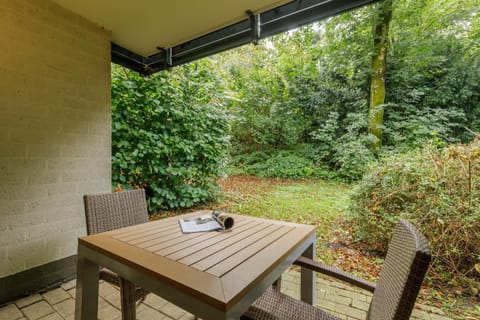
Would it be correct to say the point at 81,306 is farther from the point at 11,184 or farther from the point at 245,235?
the point at 11,184

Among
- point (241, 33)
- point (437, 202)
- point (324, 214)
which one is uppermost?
point (241, 33)

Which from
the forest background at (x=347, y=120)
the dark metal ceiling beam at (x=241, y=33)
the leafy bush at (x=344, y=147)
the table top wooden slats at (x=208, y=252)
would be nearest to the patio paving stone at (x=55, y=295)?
the table top wooden slats at (x=208, y=252)

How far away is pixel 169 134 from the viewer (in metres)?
3.72

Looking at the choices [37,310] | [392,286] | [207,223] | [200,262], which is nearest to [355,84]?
[207,223]

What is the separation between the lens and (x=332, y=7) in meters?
2.00

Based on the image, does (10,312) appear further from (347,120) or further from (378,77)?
Result: (378,77)

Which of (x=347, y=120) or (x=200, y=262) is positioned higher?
(x=347, y=120)

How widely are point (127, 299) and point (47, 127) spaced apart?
5.71 ft

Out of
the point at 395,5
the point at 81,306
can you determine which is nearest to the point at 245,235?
the point at 81,306

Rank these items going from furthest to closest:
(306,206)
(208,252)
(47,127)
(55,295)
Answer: (306,206), (47,127), (55,295), (208,252)

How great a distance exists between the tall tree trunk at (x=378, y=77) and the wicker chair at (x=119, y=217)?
266 inches

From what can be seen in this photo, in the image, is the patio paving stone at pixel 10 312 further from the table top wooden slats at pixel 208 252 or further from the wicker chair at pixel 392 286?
the wicker chair at pixel 392 286

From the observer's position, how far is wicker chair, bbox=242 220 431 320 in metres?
0.69

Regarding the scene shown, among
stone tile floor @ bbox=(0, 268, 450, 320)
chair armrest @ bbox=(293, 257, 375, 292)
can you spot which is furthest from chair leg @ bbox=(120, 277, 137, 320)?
chair armrest @ bbox=(293, 257, 375, 292)
